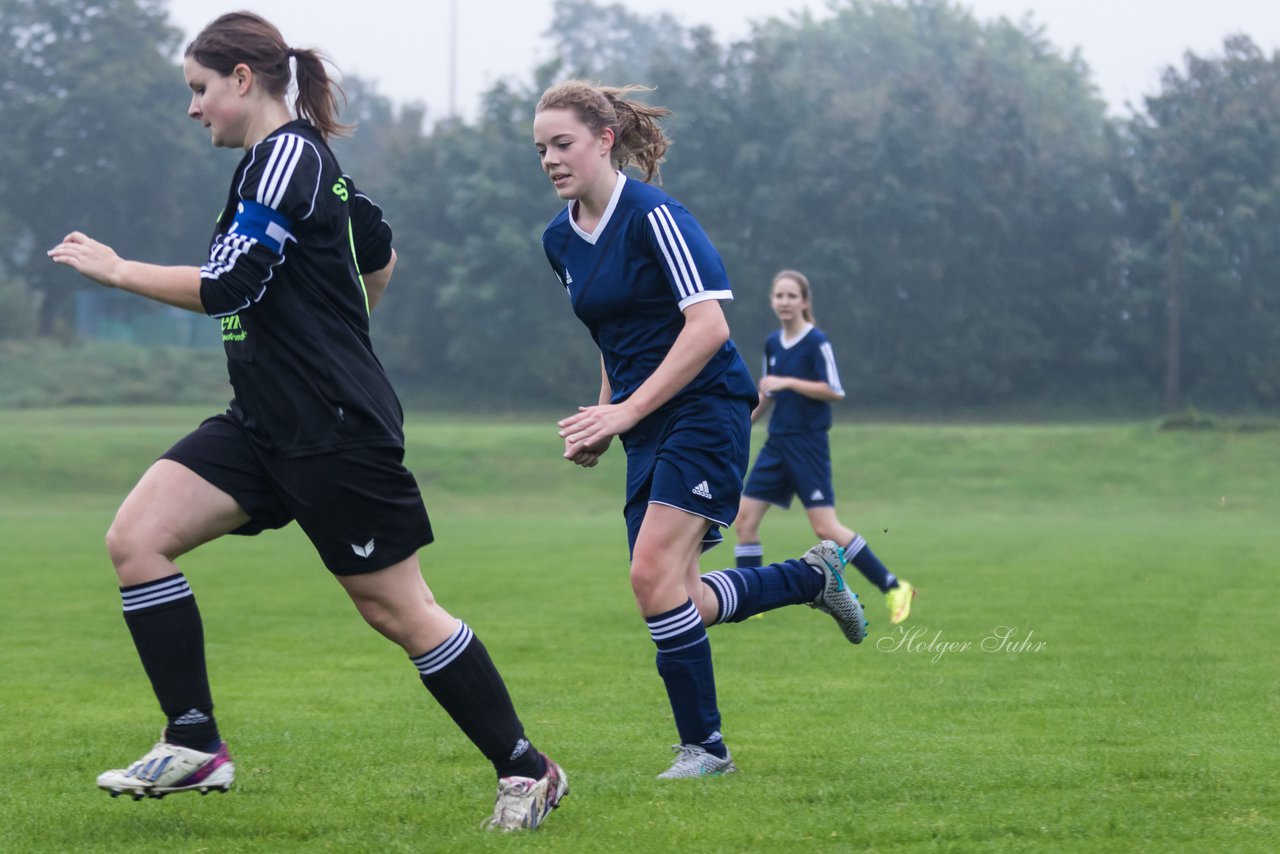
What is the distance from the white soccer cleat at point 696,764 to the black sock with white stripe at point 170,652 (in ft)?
4.63

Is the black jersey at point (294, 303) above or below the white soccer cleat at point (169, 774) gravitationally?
above

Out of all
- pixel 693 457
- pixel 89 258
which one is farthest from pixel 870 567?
pixel 89 258

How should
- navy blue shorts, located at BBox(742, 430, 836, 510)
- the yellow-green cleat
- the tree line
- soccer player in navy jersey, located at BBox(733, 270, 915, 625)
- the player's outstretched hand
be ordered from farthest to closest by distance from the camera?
the tree line, navy blue shorts, located at BBox(742, 430, 836, 510), soccer player in navy jersey, located at BBox(733, 270, 915, 625), the yellow-green cleat, the player's outstretched hand

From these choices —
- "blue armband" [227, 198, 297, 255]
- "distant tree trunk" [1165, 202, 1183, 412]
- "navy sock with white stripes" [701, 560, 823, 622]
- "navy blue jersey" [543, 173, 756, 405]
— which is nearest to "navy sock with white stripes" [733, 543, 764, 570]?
"navy sock with white stripes" [701, 560, 823, 622]

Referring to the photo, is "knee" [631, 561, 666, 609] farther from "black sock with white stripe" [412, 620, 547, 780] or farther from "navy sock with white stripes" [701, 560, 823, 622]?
"black sock with white stripe" [412, 620, 547, 780]

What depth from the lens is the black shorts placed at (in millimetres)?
4023

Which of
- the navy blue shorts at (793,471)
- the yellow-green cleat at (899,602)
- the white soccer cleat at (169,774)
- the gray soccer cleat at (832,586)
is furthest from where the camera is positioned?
the navy blue shorts at (793,471)

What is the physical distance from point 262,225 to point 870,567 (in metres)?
6.77

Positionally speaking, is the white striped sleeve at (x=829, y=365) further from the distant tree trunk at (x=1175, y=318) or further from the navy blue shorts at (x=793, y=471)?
the distant tree trunk at (x=1175, y=318)

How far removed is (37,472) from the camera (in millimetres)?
27734

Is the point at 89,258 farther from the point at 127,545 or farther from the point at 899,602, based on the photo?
the point at 899,602

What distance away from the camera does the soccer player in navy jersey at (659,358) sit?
15.5ft

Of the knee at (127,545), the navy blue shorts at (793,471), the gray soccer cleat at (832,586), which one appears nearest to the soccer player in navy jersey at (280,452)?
the knee at (127,545)

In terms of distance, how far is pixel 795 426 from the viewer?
34.9 feet
